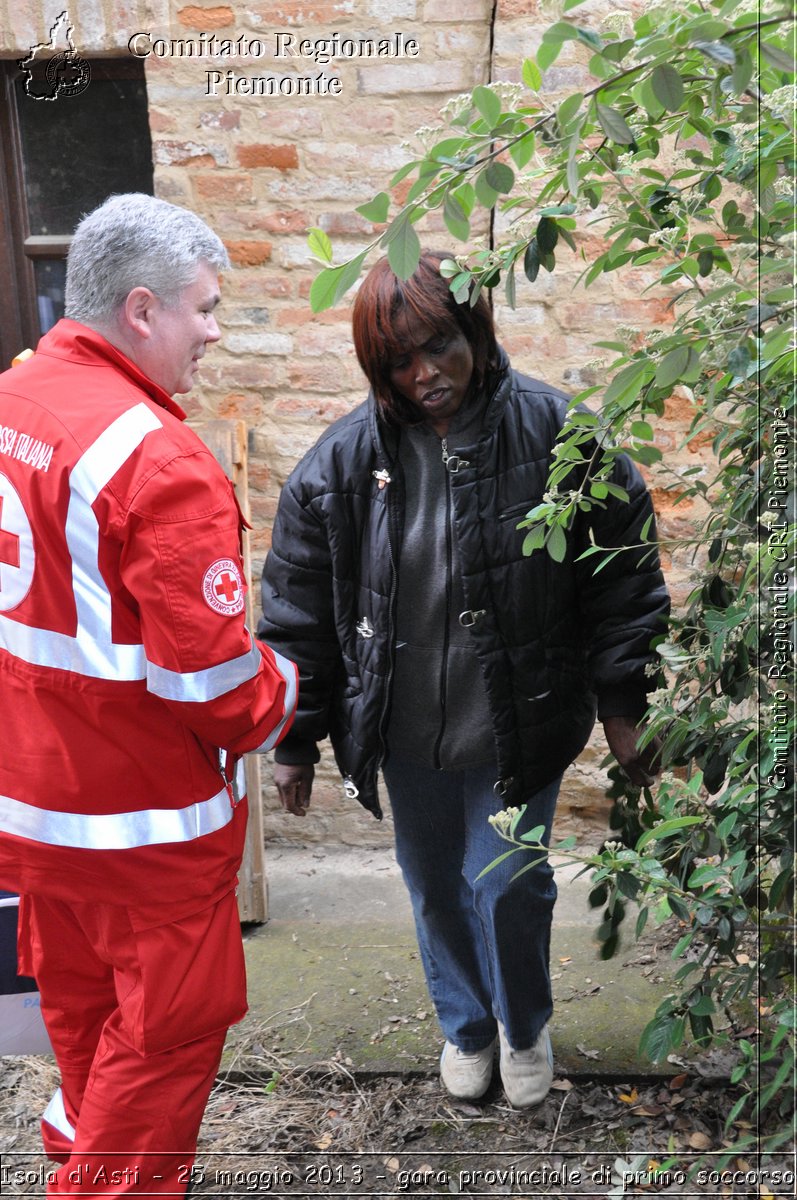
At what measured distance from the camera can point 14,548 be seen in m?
1.92

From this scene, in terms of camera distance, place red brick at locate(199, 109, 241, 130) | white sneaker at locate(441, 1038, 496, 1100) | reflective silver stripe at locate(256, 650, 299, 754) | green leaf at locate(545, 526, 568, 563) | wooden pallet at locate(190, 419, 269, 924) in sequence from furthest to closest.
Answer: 1. red brick at locate(199, 109, 241, 130)
2. wooden pallet at locate(190, 419, 269, 924)
3. white sneaker at locate(441, 1038, 496, 1100)
4. reflective silver stripe at locate(256, 650, 299, 754)
5. green leaf at locate(545, 526, 568, 563)

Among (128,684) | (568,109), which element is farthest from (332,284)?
(128,684)

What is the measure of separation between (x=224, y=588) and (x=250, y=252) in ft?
6.99

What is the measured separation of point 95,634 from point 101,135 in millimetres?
2634

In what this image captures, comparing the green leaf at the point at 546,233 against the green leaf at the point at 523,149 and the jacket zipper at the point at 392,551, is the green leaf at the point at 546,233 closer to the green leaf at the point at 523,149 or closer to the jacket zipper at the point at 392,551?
the green leaf at the point at 523,149

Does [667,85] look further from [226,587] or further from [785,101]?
[226,587]

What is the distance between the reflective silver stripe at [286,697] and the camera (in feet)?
7.06

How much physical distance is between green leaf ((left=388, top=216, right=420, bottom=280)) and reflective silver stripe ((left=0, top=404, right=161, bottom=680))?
25.5 inches

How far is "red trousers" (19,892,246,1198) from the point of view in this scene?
6.47ft

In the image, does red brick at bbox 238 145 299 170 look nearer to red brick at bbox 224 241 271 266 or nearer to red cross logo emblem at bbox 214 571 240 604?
red brick at bbox 224 241 271 266

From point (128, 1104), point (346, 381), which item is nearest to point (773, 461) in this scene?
point (128, 1104)

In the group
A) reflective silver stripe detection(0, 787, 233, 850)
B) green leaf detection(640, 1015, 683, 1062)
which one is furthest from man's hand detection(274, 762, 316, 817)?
green leaf detection(640, 1015, 683, 1062)

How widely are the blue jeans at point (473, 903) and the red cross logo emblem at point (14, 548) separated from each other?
0.96m

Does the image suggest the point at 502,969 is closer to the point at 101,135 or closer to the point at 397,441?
the point at 397,441
